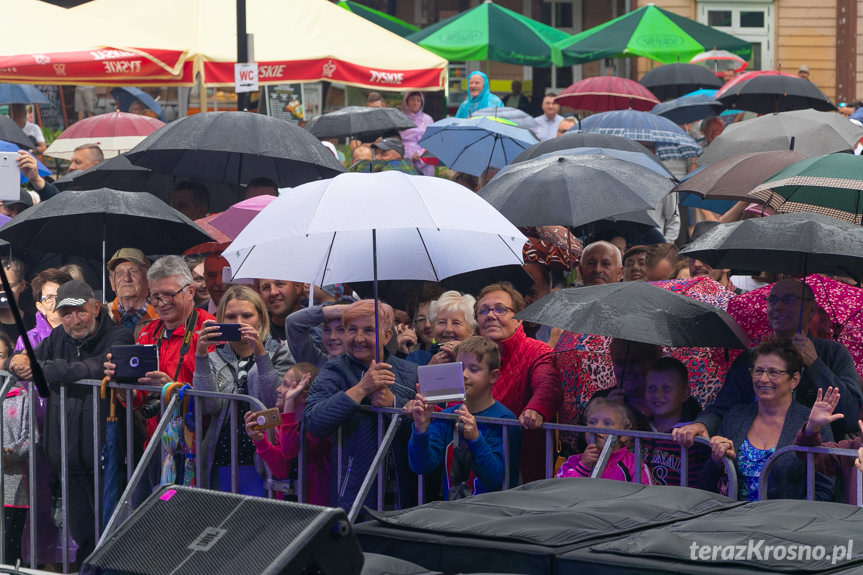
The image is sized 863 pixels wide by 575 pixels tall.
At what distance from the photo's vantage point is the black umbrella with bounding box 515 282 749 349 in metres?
6.04

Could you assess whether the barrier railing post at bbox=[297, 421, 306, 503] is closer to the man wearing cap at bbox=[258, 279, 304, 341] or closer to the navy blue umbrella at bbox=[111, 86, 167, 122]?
the man wearing cap at bbox=[258, 279, 304, 341]

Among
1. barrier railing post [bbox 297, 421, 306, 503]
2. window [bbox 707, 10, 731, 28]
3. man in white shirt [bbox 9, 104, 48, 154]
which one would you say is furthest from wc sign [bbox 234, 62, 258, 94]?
window [bbox 707, 10, 731, 28]

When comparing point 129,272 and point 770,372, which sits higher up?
point 129,272

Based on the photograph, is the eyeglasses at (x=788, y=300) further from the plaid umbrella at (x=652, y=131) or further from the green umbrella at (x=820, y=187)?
the plaid umbrella at (x=652, y=131)

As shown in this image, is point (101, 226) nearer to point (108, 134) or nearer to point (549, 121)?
point (108, 134)

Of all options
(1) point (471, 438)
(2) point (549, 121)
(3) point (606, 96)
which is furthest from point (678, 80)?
(1) point (471, 438)

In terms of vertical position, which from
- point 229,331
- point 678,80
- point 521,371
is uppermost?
point 678,80

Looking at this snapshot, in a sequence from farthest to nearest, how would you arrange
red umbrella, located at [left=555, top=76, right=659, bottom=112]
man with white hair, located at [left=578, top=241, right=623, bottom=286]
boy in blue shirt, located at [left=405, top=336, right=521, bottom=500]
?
red umbrella, located at [left=555, top=76, right=659, bottom=112], man with white hair, located at [left=578, top=241, right=623, bottom=286], boy in blue shirt, located at [left=405, top=336, right=521, bottom=500]

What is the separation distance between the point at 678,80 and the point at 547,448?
13492 mm

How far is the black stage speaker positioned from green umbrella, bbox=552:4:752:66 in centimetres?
1787

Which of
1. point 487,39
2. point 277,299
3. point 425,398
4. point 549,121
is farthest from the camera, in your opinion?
point 487,39

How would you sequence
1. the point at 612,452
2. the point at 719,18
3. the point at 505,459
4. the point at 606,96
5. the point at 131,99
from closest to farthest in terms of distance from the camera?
the point at 612,452
the point at 505,459
the point at 606,96
the point at 131,99
the point at 719,18

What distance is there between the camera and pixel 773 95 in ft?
46.6

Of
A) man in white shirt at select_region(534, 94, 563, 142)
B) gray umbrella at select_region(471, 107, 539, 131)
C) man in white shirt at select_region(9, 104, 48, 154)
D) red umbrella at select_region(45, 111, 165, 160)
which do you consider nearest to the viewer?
red umbrella at select_region(45, 111, 165, 160)
